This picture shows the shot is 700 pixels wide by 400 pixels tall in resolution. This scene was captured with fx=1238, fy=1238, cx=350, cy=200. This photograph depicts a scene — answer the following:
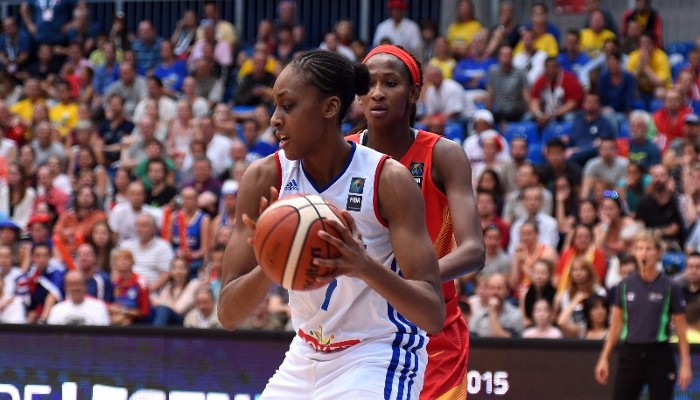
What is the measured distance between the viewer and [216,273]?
10.9 metres

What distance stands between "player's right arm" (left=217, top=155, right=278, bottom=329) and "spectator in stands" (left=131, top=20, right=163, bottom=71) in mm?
13918

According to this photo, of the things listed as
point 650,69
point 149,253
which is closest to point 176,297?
point 149,253

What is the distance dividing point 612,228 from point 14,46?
1156cm

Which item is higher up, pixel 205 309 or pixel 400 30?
pixel 400 30

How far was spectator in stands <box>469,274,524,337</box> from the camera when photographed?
9602mm

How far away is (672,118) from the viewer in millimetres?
12406

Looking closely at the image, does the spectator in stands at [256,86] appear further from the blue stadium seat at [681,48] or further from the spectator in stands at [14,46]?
the blue stadium seat at [681,48]

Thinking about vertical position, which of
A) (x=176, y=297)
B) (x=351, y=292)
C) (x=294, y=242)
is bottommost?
(x=176, y=297)

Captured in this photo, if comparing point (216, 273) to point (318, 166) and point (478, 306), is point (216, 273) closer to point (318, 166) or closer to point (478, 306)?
point (478, 306)

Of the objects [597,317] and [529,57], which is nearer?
[597,317]

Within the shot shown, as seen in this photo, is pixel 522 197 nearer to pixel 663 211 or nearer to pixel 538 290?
pixel 663 211

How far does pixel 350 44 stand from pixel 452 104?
8.31ft

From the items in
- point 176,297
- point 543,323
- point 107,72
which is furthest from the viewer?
point 107,72

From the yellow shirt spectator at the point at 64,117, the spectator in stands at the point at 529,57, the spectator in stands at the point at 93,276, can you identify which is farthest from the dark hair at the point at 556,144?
the yellow shirt spectator at the point at 64,117
